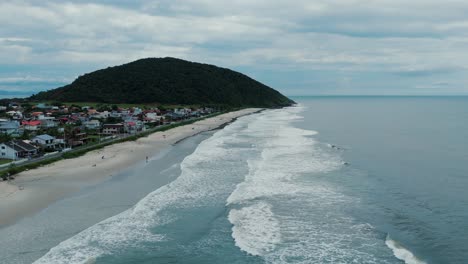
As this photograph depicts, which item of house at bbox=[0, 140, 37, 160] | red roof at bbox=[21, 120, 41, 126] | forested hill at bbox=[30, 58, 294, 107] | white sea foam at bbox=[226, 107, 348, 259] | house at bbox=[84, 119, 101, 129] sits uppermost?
forested hill at bbox=[30, 58, 294, 107]

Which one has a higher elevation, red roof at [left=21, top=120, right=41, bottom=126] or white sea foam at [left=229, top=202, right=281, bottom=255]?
red roof at [left=21, top=120, right=41, bottom=126]

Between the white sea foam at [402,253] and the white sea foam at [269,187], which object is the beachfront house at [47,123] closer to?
the white sea foam at [269,187]

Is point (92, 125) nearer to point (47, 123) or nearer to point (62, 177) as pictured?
point (47, 123)

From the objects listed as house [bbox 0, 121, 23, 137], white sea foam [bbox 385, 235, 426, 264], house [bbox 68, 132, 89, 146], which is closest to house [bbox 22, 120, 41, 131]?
house [bbox 0, 121, 23, 137]

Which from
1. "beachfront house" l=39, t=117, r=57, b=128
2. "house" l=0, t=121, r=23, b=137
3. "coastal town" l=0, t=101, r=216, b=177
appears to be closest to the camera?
"coastal town" l=0, t=101, r=216, b=177

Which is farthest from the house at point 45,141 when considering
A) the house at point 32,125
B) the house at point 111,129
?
the house at point 32,125

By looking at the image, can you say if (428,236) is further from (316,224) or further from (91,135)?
(91,135)

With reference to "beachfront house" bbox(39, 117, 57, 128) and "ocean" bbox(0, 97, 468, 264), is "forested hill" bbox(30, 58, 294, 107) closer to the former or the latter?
"beachfront house" bbox(39, 117, 57, 128)

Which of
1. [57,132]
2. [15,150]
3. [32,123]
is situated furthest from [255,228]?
[32,123]
